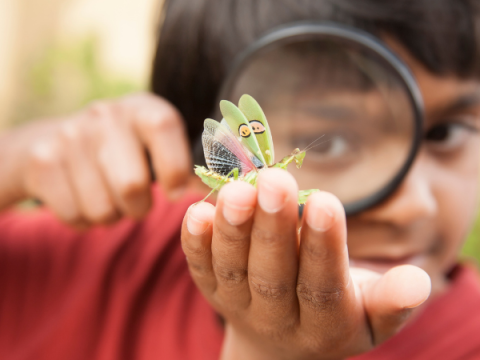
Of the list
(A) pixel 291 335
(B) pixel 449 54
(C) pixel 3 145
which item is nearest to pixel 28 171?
(C) pixel 3 145

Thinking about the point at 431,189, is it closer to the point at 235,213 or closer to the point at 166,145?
the point at 166,145

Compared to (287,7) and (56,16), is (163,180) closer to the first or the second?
(287,7)

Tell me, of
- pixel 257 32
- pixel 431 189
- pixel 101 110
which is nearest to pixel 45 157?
pixel 101 110

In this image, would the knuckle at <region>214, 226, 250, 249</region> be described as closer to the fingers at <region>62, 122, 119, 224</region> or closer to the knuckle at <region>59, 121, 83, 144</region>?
the fingers at <region>62, 122, 119, 224</region>

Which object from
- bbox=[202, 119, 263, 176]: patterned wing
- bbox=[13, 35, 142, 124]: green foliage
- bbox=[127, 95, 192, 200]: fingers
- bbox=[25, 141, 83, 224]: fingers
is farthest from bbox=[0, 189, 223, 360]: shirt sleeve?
bbox=[13, 35, 142, 124]: green foliage

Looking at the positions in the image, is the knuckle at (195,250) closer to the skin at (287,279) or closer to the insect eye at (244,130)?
the skin at (287,279)
